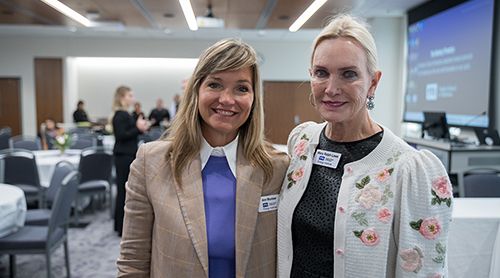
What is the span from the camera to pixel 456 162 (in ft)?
14.9

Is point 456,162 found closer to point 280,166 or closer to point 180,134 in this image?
point 280,166

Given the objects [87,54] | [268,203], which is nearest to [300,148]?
[268,203]

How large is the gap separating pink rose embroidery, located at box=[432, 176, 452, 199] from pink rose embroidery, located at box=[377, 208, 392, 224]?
0.52 ft

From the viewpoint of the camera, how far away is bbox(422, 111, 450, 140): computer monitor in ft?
16.9

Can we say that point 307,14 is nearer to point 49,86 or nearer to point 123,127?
point 123,127

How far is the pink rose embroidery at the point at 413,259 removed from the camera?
108 cm

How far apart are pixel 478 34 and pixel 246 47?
5347 millimetres

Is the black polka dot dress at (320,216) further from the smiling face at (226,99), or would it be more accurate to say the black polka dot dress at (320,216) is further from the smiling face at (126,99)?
the smiling face at (126,99)

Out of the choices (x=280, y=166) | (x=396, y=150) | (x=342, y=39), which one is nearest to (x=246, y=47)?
(x=342, y=39)

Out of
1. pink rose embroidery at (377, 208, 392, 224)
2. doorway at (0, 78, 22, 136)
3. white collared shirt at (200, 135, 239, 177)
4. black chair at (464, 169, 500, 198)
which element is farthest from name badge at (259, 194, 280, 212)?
doorway at (0, 78, 22, 136)

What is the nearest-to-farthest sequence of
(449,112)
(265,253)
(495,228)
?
(265,253) → (495,228) → (449,112)

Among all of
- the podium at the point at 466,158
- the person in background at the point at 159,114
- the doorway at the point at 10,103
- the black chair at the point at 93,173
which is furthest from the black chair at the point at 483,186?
the doorway at the point at 10,103

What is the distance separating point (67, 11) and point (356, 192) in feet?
21.3

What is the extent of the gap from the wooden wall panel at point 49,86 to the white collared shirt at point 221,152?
38.9 feet
